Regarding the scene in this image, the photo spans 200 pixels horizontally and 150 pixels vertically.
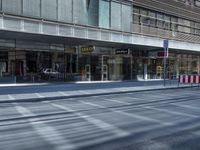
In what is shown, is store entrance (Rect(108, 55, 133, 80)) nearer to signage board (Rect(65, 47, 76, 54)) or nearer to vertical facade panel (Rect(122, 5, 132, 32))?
vertical facade panel (Rect(122, 5, 132, 32))

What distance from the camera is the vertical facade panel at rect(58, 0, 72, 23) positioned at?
972 inches

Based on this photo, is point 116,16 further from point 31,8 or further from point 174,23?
→ point 174,23

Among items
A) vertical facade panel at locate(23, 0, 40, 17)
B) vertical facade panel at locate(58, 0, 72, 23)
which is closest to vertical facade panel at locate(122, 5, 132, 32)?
vertical facade panel at locate(58, 0, 72, 23)

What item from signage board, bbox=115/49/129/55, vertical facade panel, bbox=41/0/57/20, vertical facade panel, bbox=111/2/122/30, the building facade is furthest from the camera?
signage board, bbox=115/49/129/55

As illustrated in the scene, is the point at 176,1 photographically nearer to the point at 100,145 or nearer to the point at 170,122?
the point at 170,122

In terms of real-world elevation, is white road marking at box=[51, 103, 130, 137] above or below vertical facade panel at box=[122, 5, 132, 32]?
below

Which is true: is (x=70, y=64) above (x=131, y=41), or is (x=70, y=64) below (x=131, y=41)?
below

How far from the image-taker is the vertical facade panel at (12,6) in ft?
70.2

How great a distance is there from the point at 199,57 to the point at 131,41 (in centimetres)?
2246

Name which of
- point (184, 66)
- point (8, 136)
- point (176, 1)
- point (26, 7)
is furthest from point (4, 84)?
point (184, 66)

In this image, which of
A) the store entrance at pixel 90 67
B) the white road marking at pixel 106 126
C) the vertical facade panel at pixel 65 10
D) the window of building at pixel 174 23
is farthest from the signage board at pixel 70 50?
the white road marking at pixel 106 126

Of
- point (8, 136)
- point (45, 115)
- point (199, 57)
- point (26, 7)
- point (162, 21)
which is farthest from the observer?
point (199, 57)

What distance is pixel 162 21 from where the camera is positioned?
114 ft

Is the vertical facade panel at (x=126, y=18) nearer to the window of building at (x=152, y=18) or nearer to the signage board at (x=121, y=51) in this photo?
the signage board at (x=121, y=51)
